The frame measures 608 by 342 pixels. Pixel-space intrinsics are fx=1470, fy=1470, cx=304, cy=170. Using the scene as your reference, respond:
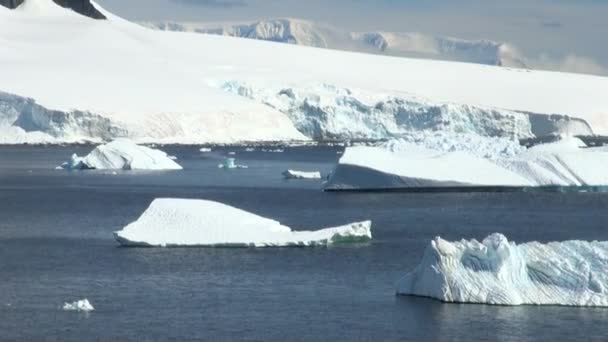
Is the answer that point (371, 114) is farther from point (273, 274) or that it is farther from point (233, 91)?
point (273, 274)

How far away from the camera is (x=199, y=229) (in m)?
21.2

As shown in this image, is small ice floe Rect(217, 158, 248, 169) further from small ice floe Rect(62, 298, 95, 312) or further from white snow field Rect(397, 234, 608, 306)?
white snow field Rect(397, 234, 608, 306)

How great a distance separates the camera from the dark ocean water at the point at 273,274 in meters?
15.6

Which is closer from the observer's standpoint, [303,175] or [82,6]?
[303,175]

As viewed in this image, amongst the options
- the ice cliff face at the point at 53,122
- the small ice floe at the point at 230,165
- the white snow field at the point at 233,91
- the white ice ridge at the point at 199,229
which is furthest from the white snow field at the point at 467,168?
the white snow field at the point at 233,91

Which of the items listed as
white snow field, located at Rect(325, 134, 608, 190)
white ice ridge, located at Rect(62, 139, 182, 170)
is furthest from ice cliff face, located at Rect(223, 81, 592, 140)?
white snow field, located at Rect(325, 134, 608, 190)

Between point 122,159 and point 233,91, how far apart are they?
2380 cm

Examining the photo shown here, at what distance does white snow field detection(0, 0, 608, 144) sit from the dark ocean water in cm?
2264

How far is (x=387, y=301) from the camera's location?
17203mm

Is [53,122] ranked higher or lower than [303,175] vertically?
lower

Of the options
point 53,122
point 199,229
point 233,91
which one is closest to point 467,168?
point 199,229

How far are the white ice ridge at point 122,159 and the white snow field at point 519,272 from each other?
27.4 metres

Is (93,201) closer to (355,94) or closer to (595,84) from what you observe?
(355,94)

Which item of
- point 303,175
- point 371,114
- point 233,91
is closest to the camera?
point 303,175
